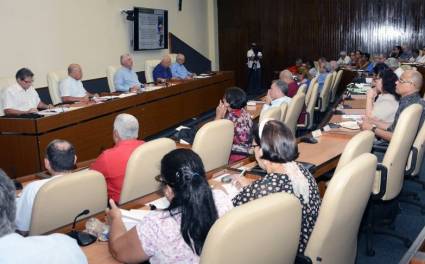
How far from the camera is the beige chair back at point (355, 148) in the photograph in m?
2.54

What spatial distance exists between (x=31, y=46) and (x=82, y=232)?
6053 millimetres

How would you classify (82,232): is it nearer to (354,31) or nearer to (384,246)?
(384,246)

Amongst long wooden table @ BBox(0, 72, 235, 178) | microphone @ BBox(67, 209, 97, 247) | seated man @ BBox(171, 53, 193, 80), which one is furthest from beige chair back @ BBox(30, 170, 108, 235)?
seated man @ BBox(171, 53, 193, 80)

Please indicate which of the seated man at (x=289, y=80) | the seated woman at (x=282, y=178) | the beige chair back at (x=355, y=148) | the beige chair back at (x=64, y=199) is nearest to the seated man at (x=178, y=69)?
the seated man at (x=289, y=80)

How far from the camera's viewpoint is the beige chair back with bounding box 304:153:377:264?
74.1 inches

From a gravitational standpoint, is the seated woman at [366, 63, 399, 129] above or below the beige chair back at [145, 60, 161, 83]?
below

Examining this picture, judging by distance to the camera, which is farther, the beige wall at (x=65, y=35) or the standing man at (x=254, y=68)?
the standing man at (x=254, y=68)

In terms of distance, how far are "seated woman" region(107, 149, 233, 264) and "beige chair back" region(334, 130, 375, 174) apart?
100cm

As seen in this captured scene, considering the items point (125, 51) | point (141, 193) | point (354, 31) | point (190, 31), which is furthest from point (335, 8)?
point (141, 193)

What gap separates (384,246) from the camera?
351 centimetres

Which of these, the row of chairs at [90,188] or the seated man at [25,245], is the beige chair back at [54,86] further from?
the seated man at [25,245]

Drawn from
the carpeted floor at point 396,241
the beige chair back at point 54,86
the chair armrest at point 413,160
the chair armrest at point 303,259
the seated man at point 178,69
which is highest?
the seated man at point 178,69

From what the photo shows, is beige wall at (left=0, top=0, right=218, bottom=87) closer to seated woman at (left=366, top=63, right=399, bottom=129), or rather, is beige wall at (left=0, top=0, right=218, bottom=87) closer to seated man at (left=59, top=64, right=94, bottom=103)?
seated man at (left=59, top=64, right=94, bottom=103)

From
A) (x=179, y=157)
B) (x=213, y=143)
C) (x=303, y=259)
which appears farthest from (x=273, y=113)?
(x=179, y=157)
